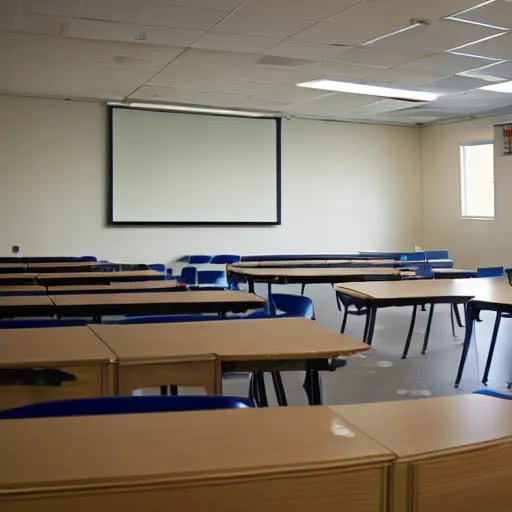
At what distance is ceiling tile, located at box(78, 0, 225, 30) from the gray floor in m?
3.17

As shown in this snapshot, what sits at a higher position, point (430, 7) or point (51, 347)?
point (430, 7)

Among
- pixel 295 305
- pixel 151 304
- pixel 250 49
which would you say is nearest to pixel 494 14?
pixel 250 49

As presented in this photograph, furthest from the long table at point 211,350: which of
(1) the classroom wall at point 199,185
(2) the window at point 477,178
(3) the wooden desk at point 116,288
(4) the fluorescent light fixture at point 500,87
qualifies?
(2) the window at point 477,178

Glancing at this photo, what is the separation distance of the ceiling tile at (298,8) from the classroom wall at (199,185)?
4.77 m

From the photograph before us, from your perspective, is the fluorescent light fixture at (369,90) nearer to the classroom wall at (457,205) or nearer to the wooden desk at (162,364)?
the classroom wall at (457,205)

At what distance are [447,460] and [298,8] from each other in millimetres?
5447

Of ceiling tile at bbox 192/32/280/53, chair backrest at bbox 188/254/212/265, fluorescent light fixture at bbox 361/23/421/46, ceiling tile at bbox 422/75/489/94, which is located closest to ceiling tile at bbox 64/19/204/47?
ceiling tile at bbox 192/32/280/53

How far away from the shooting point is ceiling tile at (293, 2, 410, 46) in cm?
596

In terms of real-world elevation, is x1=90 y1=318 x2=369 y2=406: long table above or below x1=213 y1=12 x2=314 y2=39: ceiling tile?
below

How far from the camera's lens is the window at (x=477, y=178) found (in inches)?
454

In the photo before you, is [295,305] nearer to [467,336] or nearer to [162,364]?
[467,336]

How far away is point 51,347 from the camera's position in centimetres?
230

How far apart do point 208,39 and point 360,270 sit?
2693 mm

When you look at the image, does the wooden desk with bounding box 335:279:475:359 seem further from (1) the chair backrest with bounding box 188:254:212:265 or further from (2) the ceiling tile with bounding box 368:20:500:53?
(1) the chair backrest with bounding box 188:254:212:265
